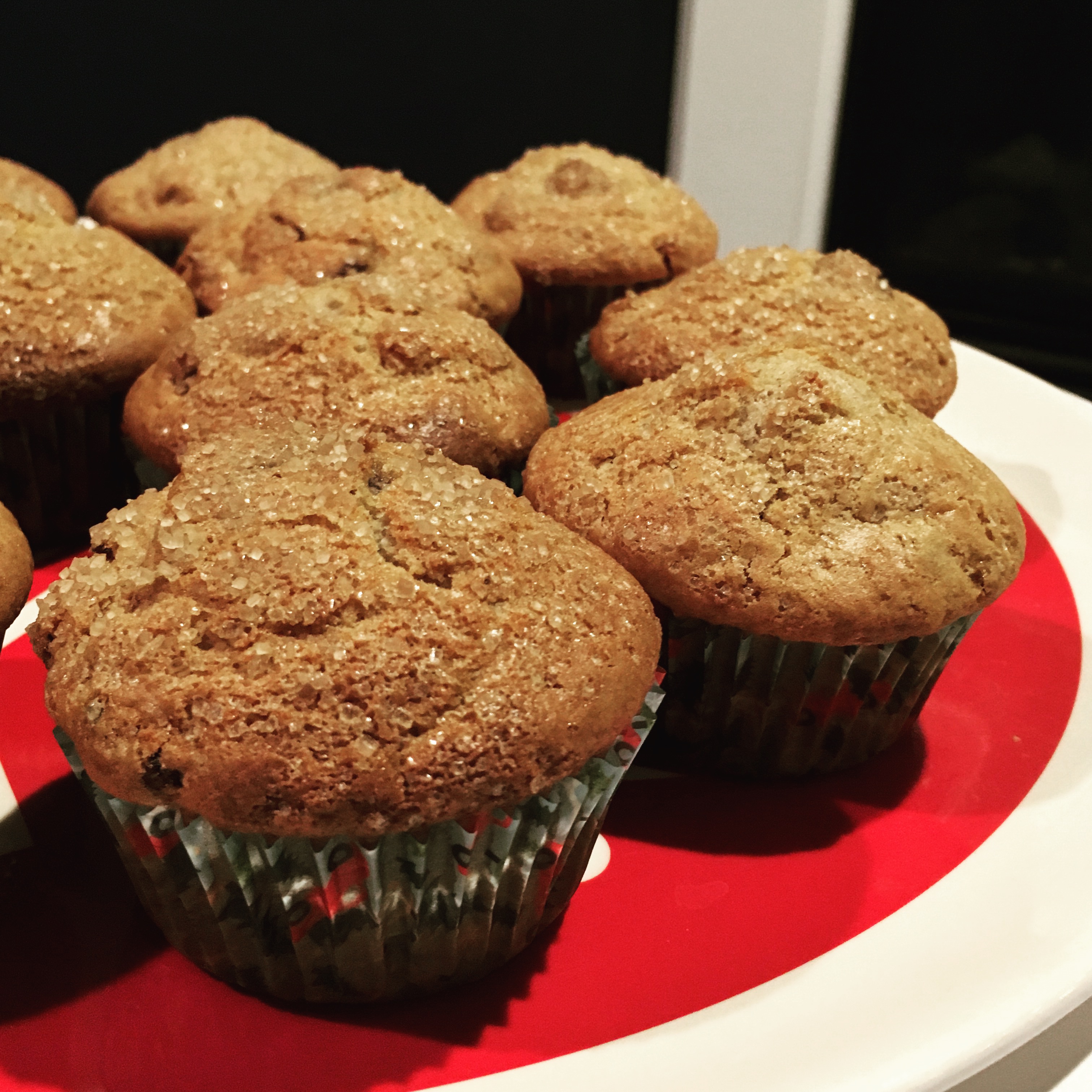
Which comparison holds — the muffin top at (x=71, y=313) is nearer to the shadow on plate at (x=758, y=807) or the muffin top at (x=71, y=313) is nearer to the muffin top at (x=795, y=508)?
the muffin top at (x=795, y=508)

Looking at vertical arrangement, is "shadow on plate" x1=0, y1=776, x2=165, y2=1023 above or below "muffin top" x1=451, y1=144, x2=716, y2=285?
below

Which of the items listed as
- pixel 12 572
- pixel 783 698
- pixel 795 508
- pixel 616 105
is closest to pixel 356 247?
pixel 12 572

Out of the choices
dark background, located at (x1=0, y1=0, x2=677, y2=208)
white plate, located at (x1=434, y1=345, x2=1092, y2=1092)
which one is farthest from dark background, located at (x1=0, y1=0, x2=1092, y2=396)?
white plate, located at (x1=434, y1=345, x2=1092, y2=1092)

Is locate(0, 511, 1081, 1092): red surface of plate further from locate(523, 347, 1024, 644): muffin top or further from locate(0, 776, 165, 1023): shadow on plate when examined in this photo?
locate(523, 347, 1024, 644): muffin top

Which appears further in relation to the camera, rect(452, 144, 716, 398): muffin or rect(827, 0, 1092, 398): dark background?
rect(827, 0, 1092, 398): dark background

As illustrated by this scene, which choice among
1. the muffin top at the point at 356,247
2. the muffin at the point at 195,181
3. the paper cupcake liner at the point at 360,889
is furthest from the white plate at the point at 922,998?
the muffin at the point at 195,181

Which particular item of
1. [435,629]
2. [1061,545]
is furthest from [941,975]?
[1061,545]

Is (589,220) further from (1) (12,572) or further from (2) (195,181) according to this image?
(1) (12,572)
